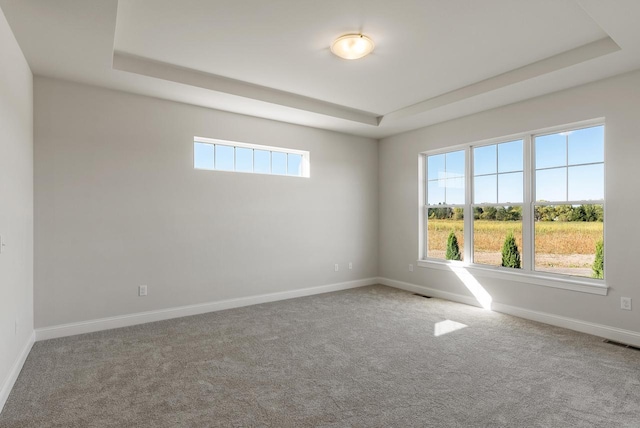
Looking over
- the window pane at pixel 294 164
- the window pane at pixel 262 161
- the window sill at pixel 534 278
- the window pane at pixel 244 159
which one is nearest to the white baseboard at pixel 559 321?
the window sill at pixel 534 278

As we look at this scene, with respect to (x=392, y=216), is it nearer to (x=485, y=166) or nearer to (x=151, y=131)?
(x=485, y=166)

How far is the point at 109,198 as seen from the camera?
3.78m

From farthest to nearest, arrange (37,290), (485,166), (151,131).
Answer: (485,166) → (151,131) → (37,290)

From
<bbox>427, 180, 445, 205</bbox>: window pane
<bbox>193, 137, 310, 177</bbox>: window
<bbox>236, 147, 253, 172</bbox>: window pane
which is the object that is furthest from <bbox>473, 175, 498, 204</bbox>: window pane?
<bbox>236, 147, 253, 172</bbox>: window pane

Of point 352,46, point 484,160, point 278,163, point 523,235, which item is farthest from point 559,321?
point 278,163

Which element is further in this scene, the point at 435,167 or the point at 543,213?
the point at 435,167

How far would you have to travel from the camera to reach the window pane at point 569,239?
12.3 feet

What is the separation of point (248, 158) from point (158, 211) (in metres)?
1.43

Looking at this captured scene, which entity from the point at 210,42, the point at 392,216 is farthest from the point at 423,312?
the point at 210,42

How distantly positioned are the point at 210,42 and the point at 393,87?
213 centimetres

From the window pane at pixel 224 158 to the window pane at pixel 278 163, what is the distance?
656 millimetres

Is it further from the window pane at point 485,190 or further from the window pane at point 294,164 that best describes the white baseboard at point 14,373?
the window pane at point 485,190

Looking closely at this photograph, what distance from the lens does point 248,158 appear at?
488 centimetres

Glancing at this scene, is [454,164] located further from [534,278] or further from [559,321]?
[559,321]
